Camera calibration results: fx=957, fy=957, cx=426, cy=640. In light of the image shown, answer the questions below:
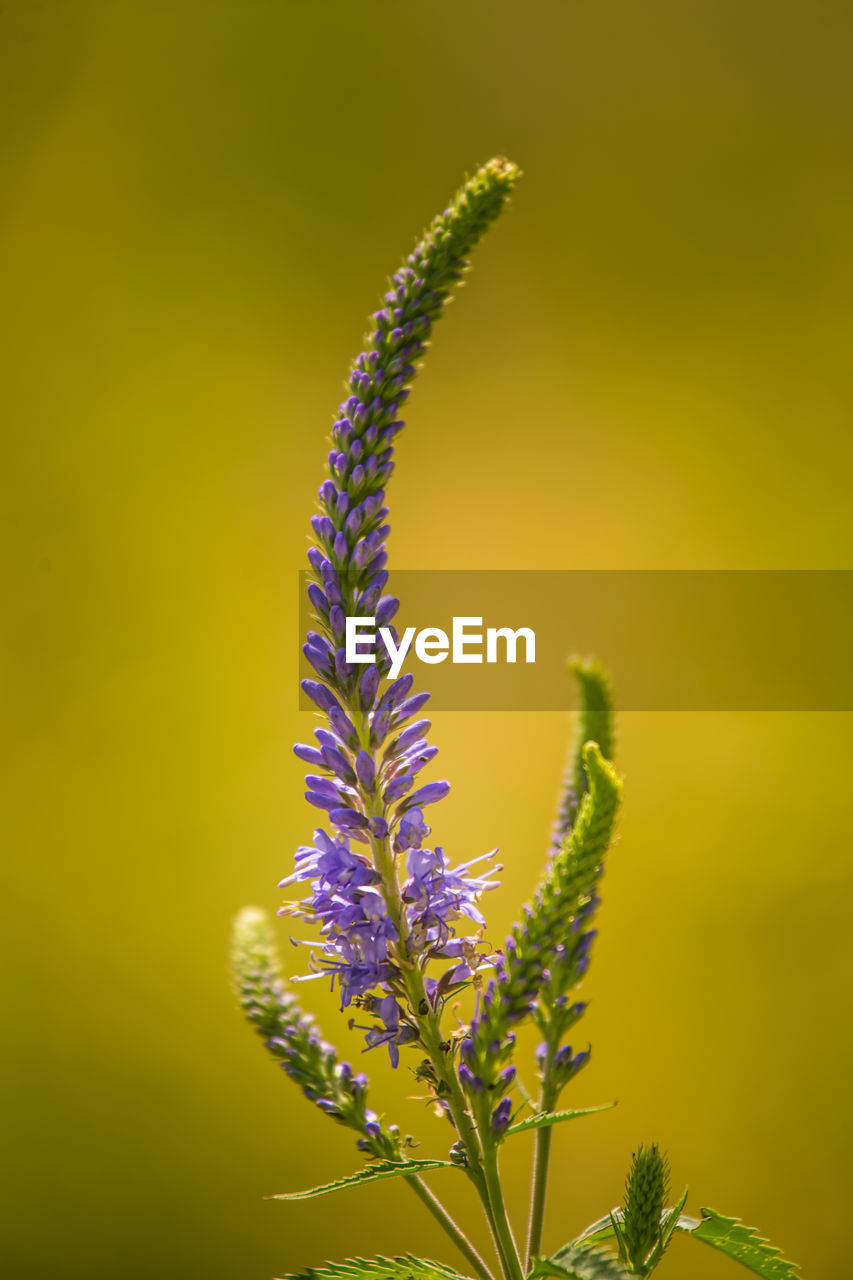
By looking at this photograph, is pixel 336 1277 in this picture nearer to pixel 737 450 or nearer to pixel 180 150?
pixel 737 450

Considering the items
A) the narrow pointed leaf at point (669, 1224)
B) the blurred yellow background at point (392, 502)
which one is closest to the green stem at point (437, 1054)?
the narrow pointed leaf at point (669, 1224)

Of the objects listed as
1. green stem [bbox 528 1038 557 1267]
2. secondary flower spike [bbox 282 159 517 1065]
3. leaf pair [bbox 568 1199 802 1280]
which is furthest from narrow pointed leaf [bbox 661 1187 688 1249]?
secondary flower spike [bbox 282 159 517 1065]

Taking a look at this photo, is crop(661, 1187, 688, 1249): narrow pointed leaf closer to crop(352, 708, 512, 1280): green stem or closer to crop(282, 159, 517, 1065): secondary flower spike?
crop(352, 708, 512, 1280): green stem

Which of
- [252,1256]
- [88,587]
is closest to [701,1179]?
[252,1256]

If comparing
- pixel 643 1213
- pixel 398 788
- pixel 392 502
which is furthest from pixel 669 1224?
pixel 392 502

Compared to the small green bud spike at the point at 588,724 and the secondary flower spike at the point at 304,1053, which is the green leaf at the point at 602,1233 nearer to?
the secondary flower spike at the point at 304,1053

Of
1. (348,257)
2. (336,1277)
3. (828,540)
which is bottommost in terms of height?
(336,1277)
